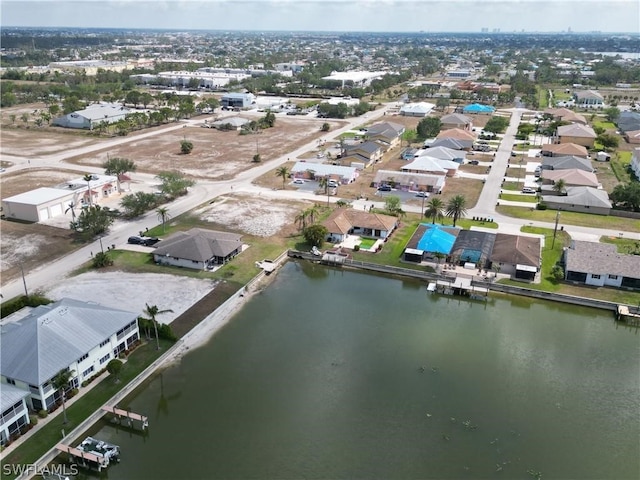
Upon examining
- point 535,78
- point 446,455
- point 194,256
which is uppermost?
point 535,78

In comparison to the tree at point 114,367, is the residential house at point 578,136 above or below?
above

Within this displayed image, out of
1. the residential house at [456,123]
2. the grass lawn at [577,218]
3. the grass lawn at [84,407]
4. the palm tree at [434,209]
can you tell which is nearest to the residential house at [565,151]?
the residential house at [456,123]

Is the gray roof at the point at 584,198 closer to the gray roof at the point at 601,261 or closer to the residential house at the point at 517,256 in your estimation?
the residential house at the point at 517,256

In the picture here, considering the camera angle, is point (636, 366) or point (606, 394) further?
point (636, 366)

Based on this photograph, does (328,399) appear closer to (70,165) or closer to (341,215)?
(341,215)

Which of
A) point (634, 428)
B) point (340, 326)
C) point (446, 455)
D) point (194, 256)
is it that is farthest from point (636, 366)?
point (194, 256)

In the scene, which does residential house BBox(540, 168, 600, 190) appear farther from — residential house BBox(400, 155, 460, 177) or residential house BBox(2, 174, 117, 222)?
residential house BBox(2, 174, 117, 222)

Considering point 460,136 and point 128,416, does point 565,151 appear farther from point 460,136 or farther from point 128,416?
point 128,416
